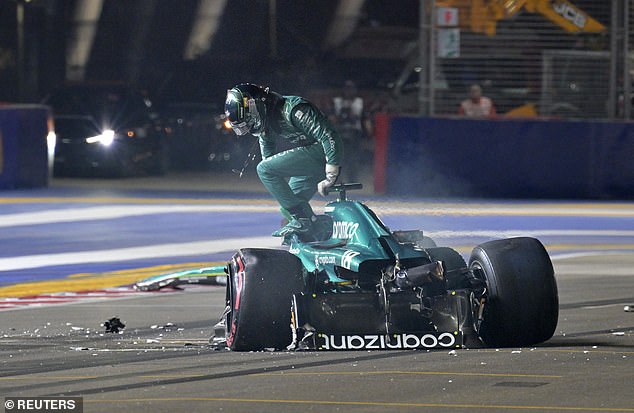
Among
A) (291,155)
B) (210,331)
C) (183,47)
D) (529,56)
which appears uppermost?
(183,47)

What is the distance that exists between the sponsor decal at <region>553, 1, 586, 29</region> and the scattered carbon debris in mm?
14212

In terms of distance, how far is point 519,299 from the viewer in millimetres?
10055

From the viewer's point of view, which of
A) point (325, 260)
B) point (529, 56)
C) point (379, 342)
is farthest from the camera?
point (529, 56)

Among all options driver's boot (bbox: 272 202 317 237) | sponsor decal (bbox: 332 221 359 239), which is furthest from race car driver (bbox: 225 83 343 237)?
sponsor decal (bbox: 332 221 359 239)

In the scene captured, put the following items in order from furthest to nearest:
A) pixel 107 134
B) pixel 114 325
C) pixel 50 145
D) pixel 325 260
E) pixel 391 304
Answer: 1. pixel 107 134
2. pixel 50 145
3. pixel 114 325
4. pixel 325 260
5. pixel 391 304

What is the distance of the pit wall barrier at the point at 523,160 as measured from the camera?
24094mm

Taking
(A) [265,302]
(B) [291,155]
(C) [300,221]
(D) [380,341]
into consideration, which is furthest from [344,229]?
(D) [380,341]

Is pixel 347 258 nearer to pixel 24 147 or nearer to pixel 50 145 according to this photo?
pixel 24 147

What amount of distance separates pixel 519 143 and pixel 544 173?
575mm

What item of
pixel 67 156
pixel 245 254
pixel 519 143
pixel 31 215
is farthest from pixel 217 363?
pixel 67 156

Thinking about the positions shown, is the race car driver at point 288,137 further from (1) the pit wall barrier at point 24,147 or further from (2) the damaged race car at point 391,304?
(1) the pit wall barrier at point 24,147

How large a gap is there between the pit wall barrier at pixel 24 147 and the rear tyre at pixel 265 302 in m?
14.7

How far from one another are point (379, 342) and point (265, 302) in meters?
0.74

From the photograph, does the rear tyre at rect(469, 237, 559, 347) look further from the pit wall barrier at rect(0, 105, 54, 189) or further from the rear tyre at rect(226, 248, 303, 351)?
the pit wall barrier at rect(0, 105, 54, 189)
